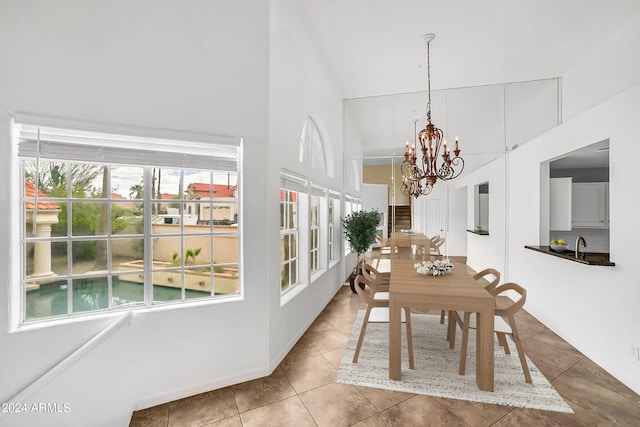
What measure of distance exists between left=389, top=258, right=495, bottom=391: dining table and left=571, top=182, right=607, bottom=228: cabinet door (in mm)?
3426

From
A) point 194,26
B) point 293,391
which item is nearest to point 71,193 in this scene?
point 194,26

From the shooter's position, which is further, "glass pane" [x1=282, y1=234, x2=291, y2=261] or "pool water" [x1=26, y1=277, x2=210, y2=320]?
"glass pane" [x1=282, y1=234, x2=291, y2=261]

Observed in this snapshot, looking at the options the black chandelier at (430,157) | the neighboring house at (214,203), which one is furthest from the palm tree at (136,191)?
the black chandelier at (430,157)

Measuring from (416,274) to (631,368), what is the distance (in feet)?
6.16

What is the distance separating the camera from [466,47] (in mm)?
3682

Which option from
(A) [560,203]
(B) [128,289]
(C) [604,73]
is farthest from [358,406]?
(C) [604,73]

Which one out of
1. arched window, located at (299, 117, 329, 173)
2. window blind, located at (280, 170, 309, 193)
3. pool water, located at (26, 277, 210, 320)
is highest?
arched window, located at (299, 117, 329, 173)

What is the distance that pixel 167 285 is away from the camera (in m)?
2.33

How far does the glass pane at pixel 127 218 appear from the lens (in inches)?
85.0

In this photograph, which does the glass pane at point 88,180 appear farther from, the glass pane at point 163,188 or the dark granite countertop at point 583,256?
the dark granite countertop at point 583,256

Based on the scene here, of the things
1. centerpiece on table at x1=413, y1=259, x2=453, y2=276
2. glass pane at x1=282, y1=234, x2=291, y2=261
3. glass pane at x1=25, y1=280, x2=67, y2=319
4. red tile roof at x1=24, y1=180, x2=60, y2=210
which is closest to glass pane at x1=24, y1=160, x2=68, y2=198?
red tile roof at x1=24, y1=180, x2=60, y2=210

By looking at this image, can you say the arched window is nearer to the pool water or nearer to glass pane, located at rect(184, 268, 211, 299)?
glass pane, located at rect(184, 268, 211, 299)

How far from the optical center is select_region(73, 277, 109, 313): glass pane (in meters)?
2.03

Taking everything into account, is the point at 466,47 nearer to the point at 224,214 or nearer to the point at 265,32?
the point at 265,32
